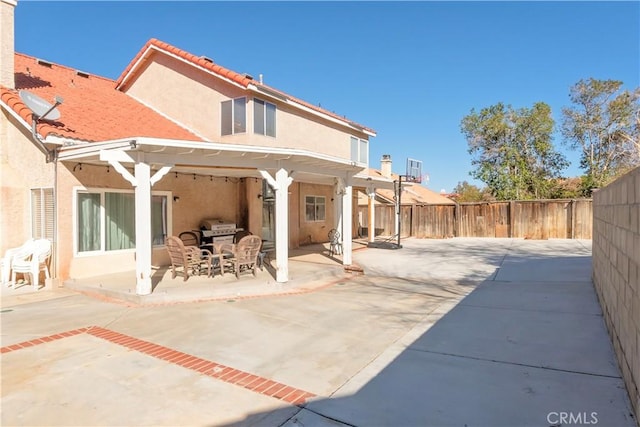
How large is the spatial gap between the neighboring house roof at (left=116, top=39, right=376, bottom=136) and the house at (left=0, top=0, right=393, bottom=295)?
5cm

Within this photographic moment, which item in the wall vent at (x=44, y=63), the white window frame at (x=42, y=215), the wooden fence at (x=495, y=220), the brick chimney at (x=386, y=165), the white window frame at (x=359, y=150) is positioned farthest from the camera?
the brick chimney at (x=386, y=165)

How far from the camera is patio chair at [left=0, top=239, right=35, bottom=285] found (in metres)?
9.03

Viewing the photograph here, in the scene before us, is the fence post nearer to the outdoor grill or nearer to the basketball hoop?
the basketball hoop

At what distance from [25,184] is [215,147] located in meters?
5.71

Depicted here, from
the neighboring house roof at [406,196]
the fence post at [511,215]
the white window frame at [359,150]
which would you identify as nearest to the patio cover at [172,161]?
the white window frame at [359,150]

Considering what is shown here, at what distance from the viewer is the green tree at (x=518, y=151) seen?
29.0 m

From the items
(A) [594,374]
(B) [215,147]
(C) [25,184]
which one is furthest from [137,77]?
(A) [594,374]

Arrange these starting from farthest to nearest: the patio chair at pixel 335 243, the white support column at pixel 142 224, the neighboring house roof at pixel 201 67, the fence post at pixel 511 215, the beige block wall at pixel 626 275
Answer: the fence post at pixel 511 215 → the patio chair at pixel 335 243 → the neighboring house roof at pixel 201 67 → the white support column at pixel 142 224 → the beige block wall at pixel 626 275

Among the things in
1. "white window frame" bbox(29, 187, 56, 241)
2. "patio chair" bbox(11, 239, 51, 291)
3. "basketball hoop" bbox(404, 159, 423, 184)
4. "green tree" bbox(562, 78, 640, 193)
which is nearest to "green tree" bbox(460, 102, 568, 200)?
"green tree" bbox(562, 78, 640, 193)

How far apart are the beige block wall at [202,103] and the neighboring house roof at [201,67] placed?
0.26m

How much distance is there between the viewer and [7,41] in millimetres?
9789

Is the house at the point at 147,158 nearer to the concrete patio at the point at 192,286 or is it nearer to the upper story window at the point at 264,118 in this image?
the upper story window at the point at 264,118

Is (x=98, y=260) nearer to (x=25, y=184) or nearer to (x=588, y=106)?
(x=25, y=184)

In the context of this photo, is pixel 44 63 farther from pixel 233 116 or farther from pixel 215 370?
pixel 215 370
